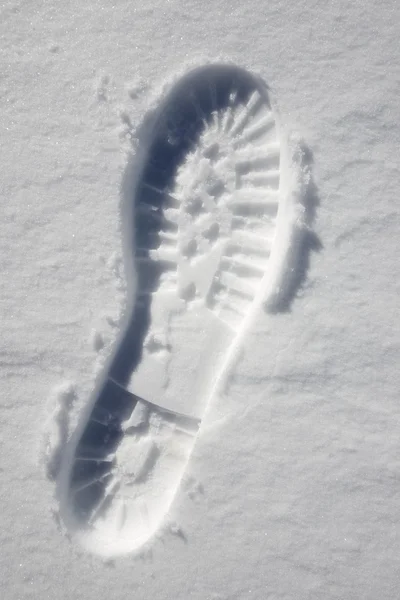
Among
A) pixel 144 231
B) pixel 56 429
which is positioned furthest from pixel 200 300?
pixel 56 429

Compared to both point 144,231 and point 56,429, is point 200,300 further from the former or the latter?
point 56,429

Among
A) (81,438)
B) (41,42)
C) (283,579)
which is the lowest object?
(283,579)

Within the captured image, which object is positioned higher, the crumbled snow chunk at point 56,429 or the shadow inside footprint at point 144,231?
the shadow inside footprint at point 144,231

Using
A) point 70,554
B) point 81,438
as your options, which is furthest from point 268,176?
point 70,554

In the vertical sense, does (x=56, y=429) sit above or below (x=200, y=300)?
below

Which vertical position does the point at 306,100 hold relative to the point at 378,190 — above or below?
above

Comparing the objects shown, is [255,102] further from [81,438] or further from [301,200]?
[81,438]

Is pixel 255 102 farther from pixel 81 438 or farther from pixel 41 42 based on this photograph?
pixel 81 438

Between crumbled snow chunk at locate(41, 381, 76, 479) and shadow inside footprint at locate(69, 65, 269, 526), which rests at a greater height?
shadow inside footprint at locate(69, 65, 269, 526)
